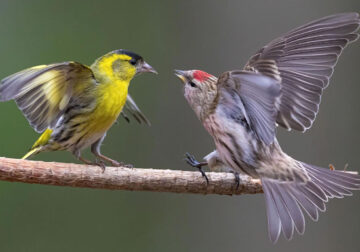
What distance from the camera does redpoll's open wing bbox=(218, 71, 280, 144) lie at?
3312 mm

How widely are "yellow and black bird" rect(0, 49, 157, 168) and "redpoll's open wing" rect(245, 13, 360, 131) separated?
0.94 meters

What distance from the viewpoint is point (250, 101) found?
3.55 m

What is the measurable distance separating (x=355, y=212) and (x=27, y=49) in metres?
3.90

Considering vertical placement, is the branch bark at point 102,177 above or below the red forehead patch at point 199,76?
below

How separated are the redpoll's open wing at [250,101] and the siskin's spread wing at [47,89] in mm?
864

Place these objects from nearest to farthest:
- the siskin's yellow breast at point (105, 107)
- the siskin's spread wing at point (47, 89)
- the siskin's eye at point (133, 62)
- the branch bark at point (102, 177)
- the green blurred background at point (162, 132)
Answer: the branch bark at point (102, 177)
the siskin's spread wing at point (47, 89)
the siskin's yellow breast at point (105, 107)
the siskin's eye at point (133, 62)
the green blurred background at point (162, 132)

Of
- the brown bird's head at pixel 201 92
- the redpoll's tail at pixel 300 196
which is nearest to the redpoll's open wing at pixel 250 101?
the brown bird's head at pixel 201 92

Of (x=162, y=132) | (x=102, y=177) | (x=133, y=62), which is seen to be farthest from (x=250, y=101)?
(x=162, y=132)

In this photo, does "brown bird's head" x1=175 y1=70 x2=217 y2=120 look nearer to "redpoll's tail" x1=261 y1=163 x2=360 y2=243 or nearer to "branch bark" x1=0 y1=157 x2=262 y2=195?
"branch bark" x1=0 y1=157 x2=262 y2=195

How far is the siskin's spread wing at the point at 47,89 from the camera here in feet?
11.1

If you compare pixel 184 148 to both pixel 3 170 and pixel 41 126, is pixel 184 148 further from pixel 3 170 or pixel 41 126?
pixel 3 170

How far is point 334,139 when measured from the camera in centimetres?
543

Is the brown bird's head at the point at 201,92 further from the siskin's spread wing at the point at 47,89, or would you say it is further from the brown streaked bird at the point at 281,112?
the siskin's spread wing at the point at 47,89

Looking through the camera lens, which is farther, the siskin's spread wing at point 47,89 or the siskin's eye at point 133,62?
the siskin's eye at point 133,62
